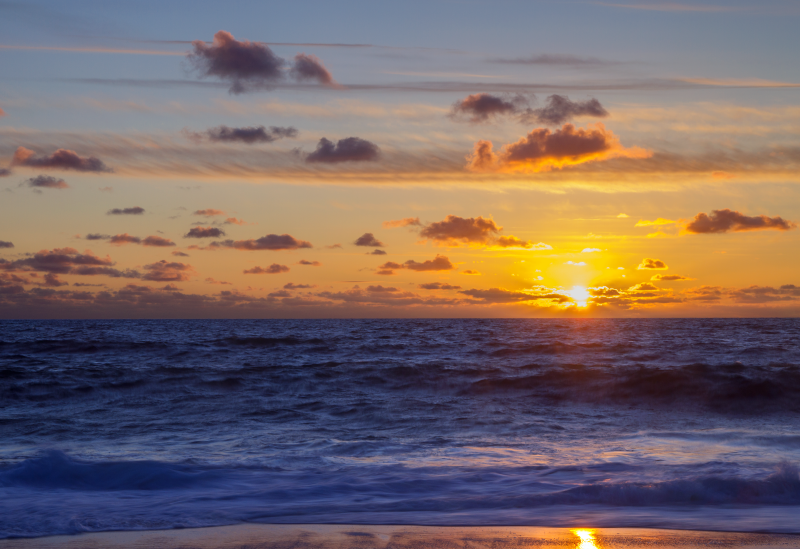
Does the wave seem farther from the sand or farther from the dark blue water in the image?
the sand

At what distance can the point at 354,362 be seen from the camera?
98.5 feet

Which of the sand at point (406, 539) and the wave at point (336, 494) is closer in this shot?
the sand at point (406, 539)

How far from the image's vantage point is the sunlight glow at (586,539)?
20.4 feet

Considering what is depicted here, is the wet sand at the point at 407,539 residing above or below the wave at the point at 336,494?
above

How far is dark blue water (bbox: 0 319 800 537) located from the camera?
25.7ft

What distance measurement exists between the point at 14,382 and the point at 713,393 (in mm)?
25795

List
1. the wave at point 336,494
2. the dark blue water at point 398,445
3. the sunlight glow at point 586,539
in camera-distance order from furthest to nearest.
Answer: the dark blue water at point 398,445 < the wave at point 336,494 < the sunlight glow at point 586,539

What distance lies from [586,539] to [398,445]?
6207 millimetres

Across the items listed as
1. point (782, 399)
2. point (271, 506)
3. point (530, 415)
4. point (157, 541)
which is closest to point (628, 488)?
point (271, 506)

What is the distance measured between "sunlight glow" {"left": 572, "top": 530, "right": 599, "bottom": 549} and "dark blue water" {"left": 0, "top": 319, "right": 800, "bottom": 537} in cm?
45

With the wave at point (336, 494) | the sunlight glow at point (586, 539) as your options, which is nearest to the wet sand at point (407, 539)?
the sunlight glow at point (586, 539)

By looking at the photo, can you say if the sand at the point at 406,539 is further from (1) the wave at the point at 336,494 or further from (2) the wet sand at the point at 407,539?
(1) the wave at the point at 336,494

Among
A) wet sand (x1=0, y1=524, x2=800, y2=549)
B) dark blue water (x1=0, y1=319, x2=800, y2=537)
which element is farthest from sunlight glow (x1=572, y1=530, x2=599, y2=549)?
dark blue water (x1=0, y1=319, x2=800, y2=537)

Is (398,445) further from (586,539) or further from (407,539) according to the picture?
(586,539)
